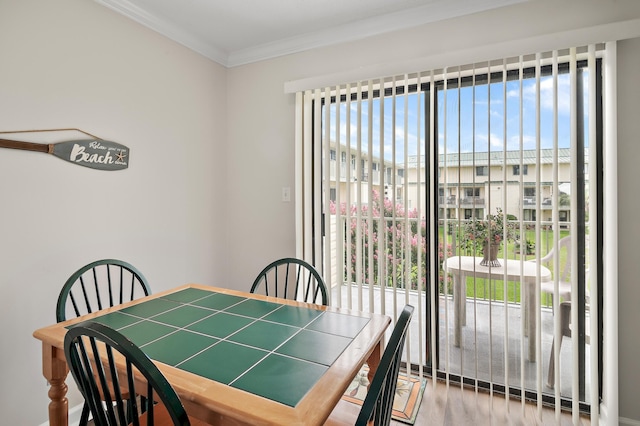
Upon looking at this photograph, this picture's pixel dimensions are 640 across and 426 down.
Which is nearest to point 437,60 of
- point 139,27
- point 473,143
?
point 473,143

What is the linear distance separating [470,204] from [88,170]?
2253 mm

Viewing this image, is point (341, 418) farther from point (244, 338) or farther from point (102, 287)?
point (102, 287)

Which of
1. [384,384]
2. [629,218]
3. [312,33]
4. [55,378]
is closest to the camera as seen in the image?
[384,384]

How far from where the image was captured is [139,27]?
7.30ft

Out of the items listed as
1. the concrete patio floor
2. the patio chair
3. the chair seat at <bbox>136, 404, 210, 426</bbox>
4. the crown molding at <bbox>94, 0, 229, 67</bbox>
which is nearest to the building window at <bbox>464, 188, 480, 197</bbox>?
the patio chair

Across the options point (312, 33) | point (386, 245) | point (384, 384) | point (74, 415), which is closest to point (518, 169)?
point (386, 245)

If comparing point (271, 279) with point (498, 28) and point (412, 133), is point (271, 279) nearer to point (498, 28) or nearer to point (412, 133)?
point (412, 133)

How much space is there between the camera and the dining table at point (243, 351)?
0.90 meters

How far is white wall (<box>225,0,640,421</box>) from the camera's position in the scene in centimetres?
176

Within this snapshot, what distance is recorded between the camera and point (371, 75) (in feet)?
7.41

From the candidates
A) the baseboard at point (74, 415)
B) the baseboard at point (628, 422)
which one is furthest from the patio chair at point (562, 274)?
the baseboard at point (74, 415)

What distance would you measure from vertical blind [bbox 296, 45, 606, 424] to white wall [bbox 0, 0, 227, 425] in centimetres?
87

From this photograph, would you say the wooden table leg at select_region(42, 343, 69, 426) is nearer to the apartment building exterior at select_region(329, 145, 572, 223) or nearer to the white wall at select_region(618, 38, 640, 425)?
the apartment building exterior at select_region(329, 145, 572, 223)

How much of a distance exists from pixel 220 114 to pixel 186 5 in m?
0.88
